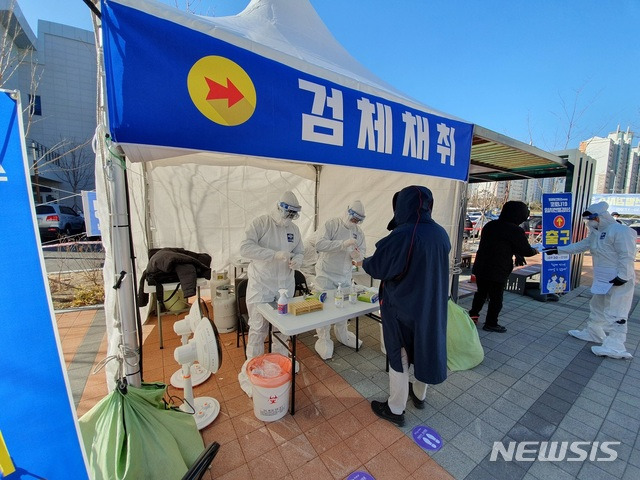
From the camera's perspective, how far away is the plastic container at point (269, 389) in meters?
2.23

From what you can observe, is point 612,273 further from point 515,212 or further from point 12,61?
point 12,61

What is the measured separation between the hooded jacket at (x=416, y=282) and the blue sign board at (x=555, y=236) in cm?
400

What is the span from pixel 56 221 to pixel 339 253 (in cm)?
1242

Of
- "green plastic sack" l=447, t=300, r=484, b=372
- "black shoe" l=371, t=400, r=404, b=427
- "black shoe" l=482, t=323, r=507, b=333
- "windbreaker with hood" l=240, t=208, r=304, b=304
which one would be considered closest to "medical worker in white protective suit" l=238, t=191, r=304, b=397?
"windbreaker with hood" l=240, t=208, r=304, b=304

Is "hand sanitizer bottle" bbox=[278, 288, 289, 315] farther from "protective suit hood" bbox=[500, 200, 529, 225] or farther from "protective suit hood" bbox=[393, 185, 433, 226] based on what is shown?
"protective suit hood" bbox=[500, 200, 529, 225]

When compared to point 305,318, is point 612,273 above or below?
above

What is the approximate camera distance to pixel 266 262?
114 inches

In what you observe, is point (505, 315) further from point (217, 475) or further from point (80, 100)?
point (80, 100)

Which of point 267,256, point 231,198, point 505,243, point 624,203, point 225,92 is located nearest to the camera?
point 225,92

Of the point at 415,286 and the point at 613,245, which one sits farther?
the point at 613,245

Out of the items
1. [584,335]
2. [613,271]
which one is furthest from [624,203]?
[613,271]

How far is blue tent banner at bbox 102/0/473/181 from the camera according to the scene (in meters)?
1.38

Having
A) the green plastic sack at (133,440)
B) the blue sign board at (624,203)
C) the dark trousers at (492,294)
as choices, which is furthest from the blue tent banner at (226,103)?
the blue sign board at (624,203)

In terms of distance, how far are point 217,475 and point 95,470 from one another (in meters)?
0.73
